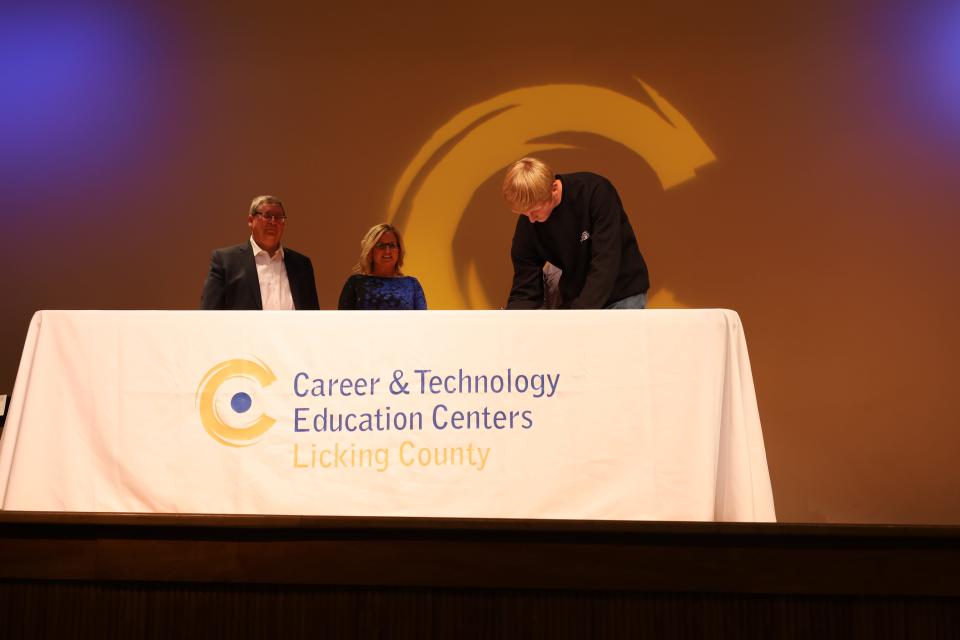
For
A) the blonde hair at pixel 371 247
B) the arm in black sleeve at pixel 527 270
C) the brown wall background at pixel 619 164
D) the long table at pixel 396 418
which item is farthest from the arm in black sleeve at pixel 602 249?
the brown wall background at pixel 619 164

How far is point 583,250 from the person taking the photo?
2553 millimetres

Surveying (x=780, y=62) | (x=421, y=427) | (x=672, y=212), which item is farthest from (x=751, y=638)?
(x=780, y=62)

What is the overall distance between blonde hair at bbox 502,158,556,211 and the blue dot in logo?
0.98 meters

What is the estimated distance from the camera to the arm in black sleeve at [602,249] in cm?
241

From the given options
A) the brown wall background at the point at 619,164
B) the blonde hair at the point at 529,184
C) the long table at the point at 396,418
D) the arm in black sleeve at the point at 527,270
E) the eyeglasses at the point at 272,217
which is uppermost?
the brown wall background at the point at 619,164

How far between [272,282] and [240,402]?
3.65 ft

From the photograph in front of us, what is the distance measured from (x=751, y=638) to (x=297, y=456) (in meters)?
1.13

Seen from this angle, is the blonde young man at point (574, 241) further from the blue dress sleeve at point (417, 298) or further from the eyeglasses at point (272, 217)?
the eyeglasses at point (272, 217)

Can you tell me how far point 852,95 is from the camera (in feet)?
12.8

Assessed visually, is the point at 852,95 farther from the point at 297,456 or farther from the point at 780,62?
the point at 297,456

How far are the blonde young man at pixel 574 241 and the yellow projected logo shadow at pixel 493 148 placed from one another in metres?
1.37

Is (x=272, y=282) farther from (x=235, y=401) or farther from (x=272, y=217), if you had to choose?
(x=235, y=401)

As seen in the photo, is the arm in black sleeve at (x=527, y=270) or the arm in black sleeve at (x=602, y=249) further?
the arm in black sleeve at (x=527, y=270)

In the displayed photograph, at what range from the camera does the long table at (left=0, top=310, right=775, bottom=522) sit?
205cm
